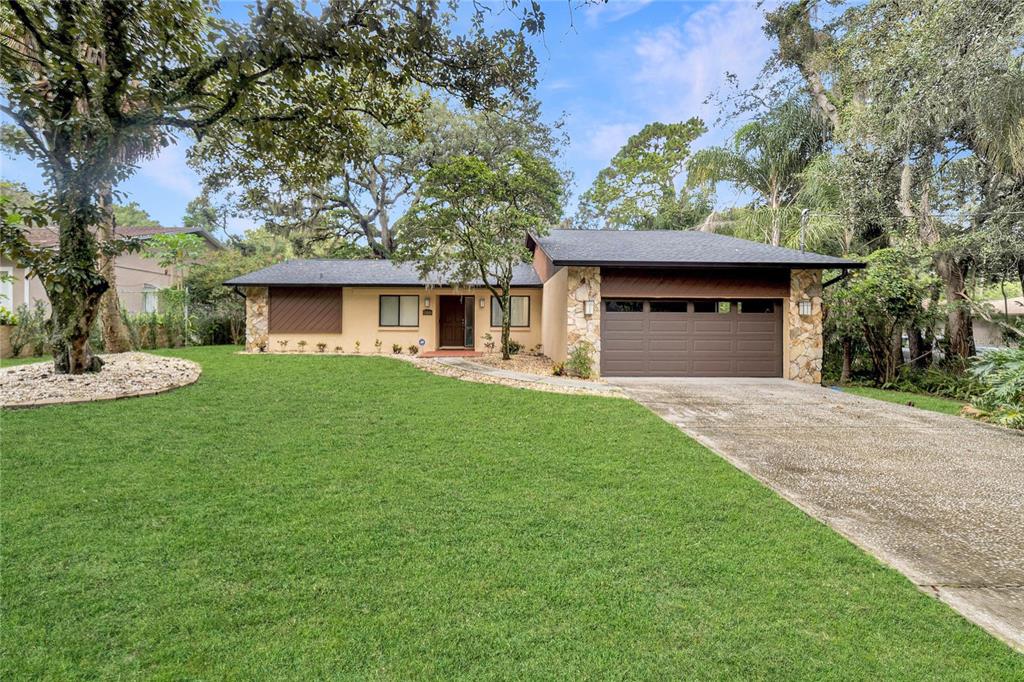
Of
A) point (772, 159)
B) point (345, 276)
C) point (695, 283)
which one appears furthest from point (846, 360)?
point (345, 276)

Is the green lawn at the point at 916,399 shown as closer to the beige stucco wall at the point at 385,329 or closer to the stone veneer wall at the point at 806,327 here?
the stone veneer wall at the point at 806,327

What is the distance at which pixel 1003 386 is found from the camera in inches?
256

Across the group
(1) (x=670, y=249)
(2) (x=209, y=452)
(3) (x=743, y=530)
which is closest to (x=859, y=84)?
(1) (x=670, y=249)

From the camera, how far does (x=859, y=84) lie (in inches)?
→ 432

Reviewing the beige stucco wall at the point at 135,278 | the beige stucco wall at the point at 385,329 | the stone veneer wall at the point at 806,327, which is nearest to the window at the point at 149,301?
the beige stucco wall at the point at 135,278

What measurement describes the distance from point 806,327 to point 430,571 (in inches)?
440

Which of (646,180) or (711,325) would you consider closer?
(711,325)

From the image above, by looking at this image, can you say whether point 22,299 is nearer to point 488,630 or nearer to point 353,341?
point 353,341

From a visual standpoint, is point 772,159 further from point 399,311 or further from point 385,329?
point 385,329

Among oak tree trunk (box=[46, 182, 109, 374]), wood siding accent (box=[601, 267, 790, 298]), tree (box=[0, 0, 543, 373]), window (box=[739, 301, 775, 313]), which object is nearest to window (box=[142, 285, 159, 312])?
oak tree trunk (box=[46, 182, 109, 374])

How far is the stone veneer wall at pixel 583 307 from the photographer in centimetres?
1048

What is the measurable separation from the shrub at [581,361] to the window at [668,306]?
193 centimetres

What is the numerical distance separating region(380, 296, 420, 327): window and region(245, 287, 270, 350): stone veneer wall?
12.3 ft

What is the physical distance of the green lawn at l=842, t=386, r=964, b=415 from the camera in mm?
8070
